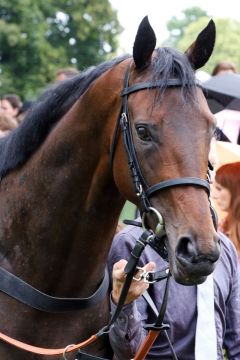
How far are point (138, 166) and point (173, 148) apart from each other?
168 millimetres

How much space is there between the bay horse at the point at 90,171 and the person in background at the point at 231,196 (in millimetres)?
1563

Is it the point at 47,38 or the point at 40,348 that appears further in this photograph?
the point at 47,38

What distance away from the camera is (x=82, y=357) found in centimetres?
294

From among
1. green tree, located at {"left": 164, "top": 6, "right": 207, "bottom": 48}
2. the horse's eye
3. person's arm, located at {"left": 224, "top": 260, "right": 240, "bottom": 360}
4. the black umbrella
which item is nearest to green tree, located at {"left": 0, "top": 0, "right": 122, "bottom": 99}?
the black umbrella

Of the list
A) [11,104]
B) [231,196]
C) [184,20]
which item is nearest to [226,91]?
[231,196]

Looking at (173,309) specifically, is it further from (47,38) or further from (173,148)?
(47,38)

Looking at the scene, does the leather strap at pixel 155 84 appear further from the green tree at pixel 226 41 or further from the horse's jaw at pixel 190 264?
the green tree at pixel 226 41

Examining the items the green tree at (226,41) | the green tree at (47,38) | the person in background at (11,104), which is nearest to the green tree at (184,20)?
the green tree at (226,41)

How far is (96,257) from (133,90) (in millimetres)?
735

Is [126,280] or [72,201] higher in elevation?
[72,201]

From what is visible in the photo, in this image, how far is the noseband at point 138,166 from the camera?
2.47 meters

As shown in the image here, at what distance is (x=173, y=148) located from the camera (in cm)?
251

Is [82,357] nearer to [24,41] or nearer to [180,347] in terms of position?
[180,347]


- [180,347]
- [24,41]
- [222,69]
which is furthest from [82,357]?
[24,41]
